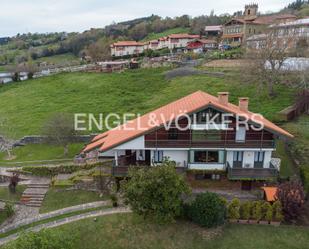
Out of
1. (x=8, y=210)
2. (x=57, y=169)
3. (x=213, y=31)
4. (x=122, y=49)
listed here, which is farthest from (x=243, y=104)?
(x=213, y=31)

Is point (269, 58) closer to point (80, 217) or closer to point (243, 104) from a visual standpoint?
point (243, 104)

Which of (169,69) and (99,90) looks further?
(169,69)

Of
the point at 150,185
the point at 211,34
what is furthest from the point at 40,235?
the point at 211,34

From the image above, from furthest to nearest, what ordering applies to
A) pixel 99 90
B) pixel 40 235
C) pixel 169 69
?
pixel 169 69 < pixel 99 90 < pixel 40 235

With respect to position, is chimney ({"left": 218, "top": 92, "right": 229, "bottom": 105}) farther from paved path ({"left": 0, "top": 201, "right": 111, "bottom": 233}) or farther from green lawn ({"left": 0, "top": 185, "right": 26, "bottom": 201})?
green lawn ({"left": 0, "top": 185, "right": 26, "bottom": 201})

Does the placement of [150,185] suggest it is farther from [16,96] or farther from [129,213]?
[16,96]

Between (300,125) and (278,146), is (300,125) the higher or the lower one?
the higher one
